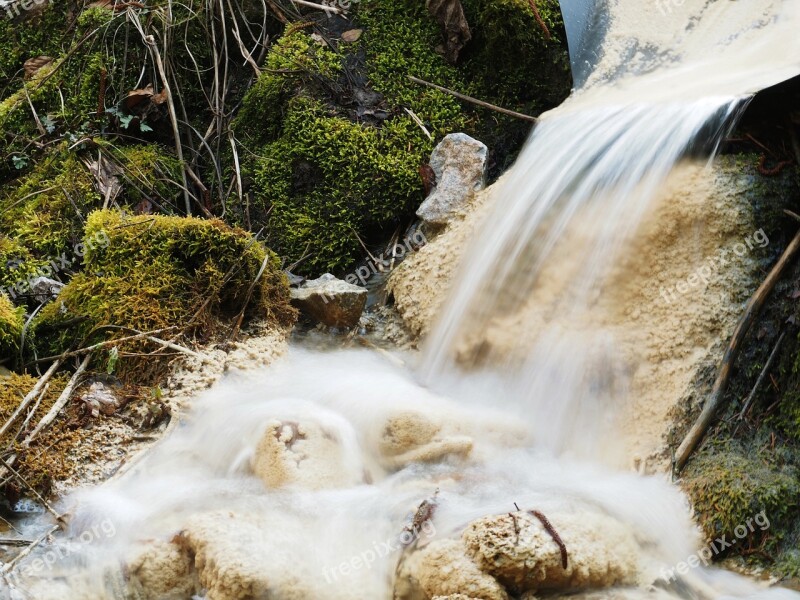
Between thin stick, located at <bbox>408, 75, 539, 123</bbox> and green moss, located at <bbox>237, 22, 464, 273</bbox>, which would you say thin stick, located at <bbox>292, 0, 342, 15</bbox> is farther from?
thin stick, located at <bbox>408, 75, 539, 123</bbox>

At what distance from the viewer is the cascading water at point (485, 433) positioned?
257cm

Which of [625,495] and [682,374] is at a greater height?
[682,374]

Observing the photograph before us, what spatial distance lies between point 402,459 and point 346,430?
27 centimetres

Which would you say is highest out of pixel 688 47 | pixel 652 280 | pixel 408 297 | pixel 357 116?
pixel 688 47

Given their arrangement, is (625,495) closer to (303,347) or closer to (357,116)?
(303,347)

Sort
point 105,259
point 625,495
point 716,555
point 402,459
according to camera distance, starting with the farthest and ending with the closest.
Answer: point 105,259, point 402,459, point 625,495, point 716,555

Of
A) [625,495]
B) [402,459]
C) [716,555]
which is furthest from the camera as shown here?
[402,459]

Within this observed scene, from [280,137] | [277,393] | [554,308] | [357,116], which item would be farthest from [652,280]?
[280,137]

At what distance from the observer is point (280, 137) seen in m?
4.98

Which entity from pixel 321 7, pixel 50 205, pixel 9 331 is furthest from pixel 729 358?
pixel 50 205

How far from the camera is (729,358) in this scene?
3.08m

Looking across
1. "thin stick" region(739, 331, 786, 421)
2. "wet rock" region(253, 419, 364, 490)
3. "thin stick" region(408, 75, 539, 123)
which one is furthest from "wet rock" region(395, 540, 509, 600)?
"thin stick" region(408, 75, 539, 123)

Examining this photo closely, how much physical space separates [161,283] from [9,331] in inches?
27.3

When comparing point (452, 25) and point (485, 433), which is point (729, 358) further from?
point (452, 25)
